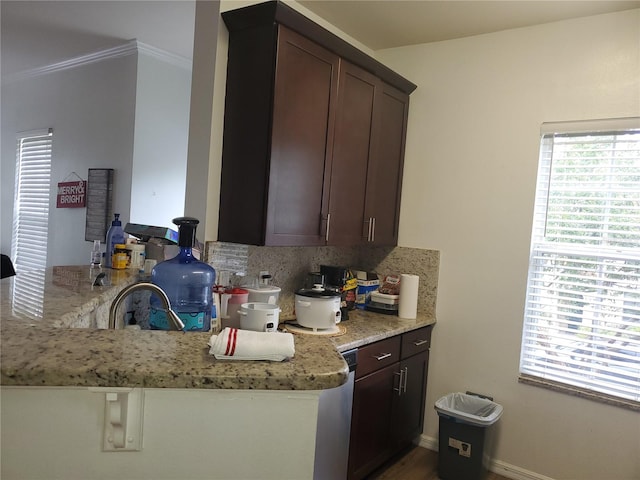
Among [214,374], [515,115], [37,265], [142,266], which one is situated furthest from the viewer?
[37,265]

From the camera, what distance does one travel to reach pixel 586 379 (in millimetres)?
2621

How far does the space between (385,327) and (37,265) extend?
381cm

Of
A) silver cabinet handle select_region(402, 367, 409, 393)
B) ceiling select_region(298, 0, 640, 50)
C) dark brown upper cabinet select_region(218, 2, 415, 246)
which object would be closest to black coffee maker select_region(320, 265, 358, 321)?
dark brown upper cabinet select_region(218, 2, 415, 246)

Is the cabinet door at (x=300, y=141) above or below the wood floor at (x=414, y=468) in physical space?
above

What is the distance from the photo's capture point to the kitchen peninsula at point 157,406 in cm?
79

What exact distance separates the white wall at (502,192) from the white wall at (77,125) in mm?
2278

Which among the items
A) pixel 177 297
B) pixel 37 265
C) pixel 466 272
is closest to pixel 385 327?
pixel 466 272

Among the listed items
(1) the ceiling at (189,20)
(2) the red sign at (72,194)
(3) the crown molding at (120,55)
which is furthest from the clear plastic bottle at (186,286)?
(2) the red sign at (72,194)

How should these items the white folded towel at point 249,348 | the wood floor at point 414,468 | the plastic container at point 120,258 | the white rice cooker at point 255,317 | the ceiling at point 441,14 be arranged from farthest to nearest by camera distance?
1. the wood floor at point 414,468
2. the ceiling at point 441,14
3. the plastic container at point 120,258
4. the white rice cooker at point 255,317
5. the white folded towel at point 249,348

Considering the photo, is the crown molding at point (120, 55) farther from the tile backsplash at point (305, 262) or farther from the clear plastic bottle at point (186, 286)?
the clear plastic bottle at point (186, 286)

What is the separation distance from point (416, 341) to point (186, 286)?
1.69m

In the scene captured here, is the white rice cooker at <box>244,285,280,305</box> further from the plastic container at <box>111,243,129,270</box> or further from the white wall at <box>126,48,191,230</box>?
the white wall at <box>126,48,191,230</box>

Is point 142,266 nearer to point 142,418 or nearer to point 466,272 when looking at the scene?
point 142,418

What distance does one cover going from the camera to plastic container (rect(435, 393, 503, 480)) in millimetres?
2613
